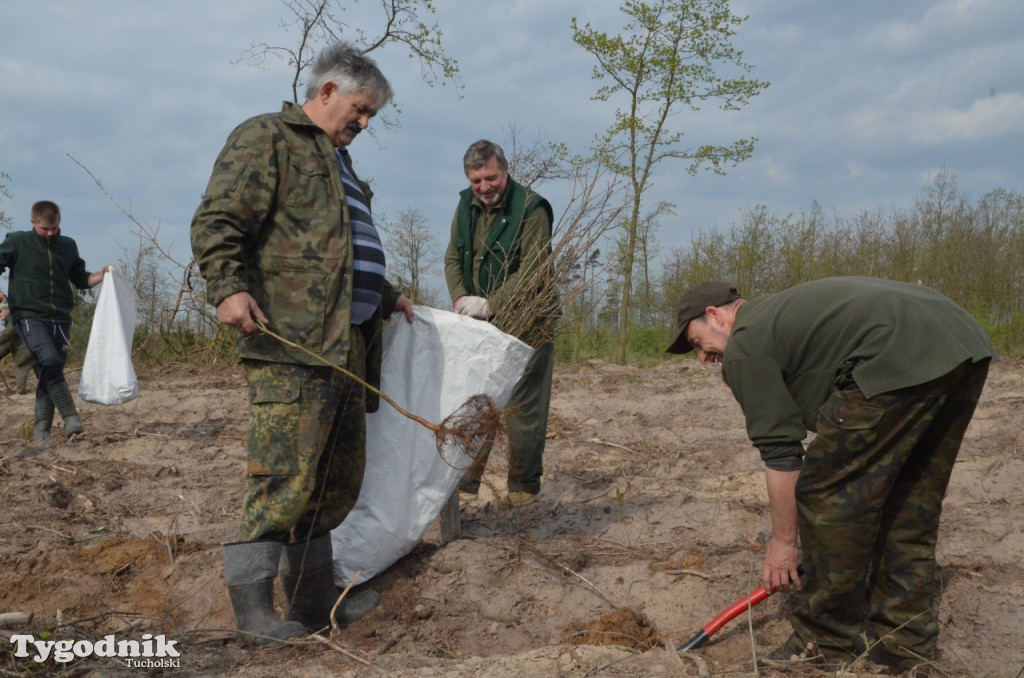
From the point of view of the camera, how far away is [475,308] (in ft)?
11.4

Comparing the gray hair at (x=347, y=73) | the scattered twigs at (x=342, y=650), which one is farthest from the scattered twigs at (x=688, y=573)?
the gray hair at (x=347, y=73)

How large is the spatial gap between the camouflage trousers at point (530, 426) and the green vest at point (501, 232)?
1.39 feet

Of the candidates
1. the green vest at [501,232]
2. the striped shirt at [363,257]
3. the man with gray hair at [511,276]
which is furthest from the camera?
the green vest at [501,232]

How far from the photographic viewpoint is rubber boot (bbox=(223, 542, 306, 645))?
2.61 m

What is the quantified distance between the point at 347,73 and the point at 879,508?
7.25ft

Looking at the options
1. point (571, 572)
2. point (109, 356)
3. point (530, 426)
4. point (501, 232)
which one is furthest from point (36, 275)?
point (571, 572)

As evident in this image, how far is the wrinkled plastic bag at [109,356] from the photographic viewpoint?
5.30 m

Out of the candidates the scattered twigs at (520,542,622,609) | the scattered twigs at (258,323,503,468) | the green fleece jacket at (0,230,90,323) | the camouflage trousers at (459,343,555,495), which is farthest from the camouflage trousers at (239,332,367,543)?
the green fleece jacket at (0,230,90,323)

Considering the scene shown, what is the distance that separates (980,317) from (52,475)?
13.7 meters

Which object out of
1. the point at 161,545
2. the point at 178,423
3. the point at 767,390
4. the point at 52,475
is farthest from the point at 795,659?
the point at 178,423

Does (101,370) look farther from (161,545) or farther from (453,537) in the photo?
(453,537)

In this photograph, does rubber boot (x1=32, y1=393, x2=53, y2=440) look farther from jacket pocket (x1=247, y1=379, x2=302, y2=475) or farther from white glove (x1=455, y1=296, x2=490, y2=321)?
jacket pocket (x1=247, y1=379, x2=302, y2=475)

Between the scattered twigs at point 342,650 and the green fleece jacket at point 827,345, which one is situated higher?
the green fleece jacket at point 827,345

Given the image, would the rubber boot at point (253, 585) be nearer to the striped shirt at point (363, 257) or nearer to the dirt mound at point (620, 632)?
the striped shirt at point (363, 257)
